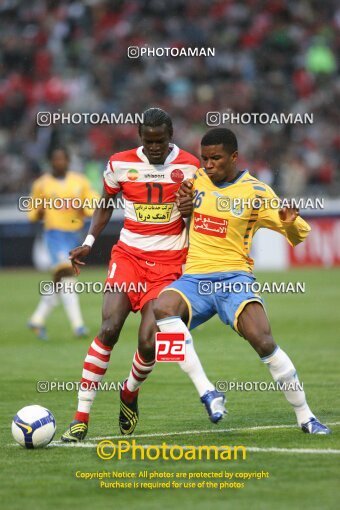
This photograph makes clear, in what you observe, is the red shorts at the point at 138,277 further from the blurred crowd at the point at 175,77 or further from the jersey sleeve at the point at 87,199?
the blurred crowd at the point at 175,77

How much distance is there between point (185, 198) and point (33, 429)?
2.06 m

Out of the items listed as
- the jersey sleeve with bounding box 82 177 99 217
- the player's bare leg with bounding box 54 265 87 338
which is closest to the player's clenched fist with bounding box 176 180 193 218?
the jersey sleeve with bounding box 82 177 99 217

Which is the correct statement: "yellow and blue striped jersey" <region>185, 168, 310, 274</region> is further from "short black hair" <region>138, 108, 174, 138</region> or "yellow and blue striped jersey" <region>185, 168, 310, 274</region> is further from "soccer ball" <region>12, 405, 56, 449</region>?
"soccer ball" <region>12, 405, 56, 449</region>

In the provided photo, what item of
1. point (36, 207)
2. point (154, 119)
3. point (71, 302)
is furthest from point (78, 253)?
point (71, 302)

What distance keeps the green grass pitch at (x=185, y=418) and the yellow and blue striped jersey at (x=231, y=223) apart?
1265mm

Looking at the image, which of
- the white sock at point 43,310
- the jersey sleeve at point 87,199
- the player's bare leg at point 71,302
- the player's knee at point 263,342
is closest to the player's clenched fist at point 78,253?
the player's knee at point 263,342

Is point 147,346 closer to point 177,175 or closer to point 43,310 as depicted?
point 177,175

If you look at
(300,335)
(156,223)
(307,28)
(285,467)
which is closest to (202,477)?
(285,467)

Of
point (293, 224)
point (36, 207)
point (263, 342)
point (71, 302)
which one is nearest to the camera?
point (263, 342)

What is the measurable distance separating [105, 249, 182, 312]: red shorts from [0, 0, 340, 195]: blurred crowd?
1676 cm

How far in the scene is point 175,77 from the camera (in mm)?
27703

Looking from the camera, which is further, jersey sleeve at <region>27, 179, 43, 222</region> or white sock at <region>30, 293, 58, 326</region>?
white sock at <region>30, 293, 58, 326</region>

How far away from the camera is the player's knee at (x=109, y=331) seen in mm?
8102

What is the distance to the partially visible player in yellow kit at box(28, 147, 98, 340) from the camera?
51.5ft
